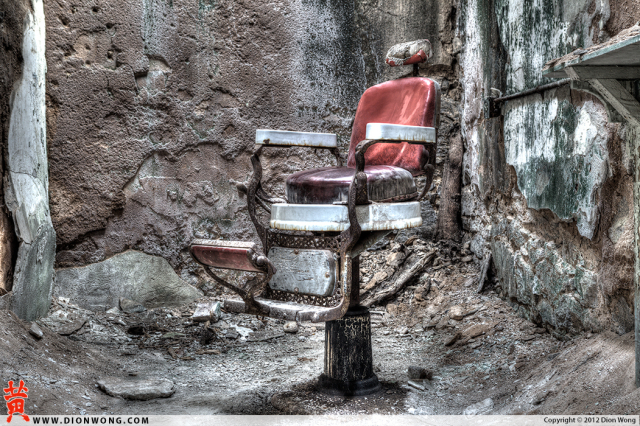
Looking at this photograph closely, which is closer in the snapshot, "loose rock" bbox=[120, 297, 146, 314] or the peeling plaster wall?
the peeling plaster wall

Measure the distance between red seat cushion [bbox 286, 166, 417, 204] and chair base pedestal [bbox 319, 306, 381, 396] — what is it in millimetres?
471

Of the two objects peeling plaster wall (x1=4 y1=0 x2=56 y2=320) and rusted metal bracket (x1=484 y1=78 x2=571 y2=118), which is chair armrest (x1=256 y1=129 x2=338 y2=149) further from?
peeling plaster wall (x1=4 y1=0 x2=56 y2=320)

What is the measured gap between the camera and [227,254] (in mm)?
2018

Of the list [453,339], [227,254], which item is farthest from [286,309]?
[453,339]

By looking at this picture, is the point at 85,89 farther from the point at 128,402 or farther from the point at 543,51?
the point at 543,51

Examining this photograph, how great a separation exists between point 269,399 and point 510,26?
7.24ft

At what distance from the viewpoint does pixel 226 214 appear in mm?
3562

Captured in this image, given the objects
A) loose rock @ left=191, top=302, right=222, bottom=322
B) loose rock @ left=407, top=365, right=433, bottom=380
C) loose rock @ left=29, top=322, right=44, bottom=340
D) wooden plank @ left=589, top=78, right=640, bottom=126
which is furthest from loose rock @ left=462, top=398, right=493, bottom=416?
loose rock @ left=29, top=322, right=44, bottom=340

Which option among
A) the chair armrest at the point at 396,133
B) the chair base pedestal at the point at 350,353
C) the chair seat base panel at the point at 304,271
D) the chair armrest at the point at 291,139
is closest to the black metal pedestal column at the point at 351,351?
the chair base pedestal at the point at 350,353

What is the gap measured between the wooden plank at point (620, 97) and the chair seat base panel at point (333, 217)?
77cm

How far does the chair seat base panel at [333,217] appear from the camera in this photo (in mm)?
1987

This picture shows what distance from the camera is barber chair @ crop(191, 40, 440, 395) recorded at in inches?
78.4

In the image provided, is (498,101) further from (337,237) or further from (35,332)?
(35,332)

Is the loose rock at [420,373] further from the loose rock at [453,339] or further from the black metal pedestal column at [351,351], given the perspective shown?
the loose rock at [453,339]
